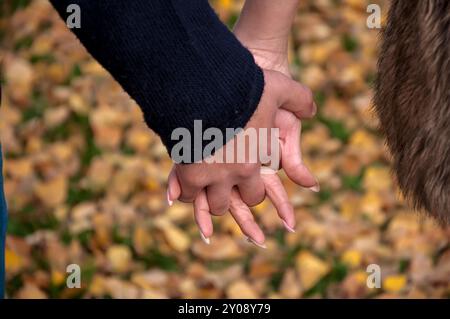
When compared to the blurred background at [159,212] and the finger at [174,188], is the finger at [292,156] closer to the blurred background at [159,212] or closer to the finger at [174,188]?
the finger at [174,188]

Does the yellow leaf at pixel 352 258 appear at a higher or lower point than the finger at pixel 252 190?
lower

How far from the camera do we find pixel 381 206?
13.9 feet

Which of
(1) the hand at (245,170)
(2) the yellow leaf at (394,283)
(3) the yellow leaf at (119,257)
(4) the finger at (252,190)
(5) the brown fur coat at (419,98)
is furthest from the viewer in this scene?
(3) the yellow leaf at (119,257)

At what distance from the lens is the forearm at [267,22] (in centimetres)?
215

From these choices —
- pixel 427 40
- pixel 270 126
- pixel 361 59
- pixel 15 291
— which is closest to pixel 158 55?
pixel 270 126

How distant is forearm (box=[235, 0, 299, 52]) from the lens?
84.5 inches

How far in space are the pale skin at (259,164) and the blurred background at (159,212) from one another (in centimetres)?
139

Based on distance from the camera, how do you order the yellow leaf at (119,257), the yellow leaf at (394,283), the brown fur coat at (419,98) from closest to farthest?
the brown fur coat at (419,98)
the yellow leaf at (394,283)
the yellow leaf at (119,257)

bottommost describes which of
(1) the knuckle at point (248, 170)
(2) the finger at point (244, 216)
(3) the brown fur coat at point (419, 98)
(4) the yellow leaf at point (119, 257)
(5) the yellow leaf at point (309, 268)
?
(5) the yellow leaf at point (309, 268)

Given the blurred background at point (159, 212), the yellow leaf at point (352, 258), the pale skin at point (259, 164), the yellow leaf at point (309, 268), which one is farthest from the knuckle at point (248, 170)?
the yellow leaf at point (352, 258)

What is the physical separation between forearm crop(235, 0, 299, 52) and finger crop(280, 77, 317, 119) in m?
0.15

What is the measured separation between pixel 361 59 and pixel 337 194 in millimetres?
1226

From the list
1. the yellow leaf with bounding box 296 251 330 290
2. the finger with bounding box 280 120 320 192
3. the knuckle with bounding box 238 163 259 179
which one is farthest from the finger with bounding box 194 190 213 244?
the yellow leaf with bounding box 296 251 330 290

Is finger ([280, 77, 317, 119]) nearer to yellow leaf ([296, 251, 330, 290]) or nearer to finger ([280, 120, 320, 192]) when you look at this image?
finger ([280, 120, 320, 192])
